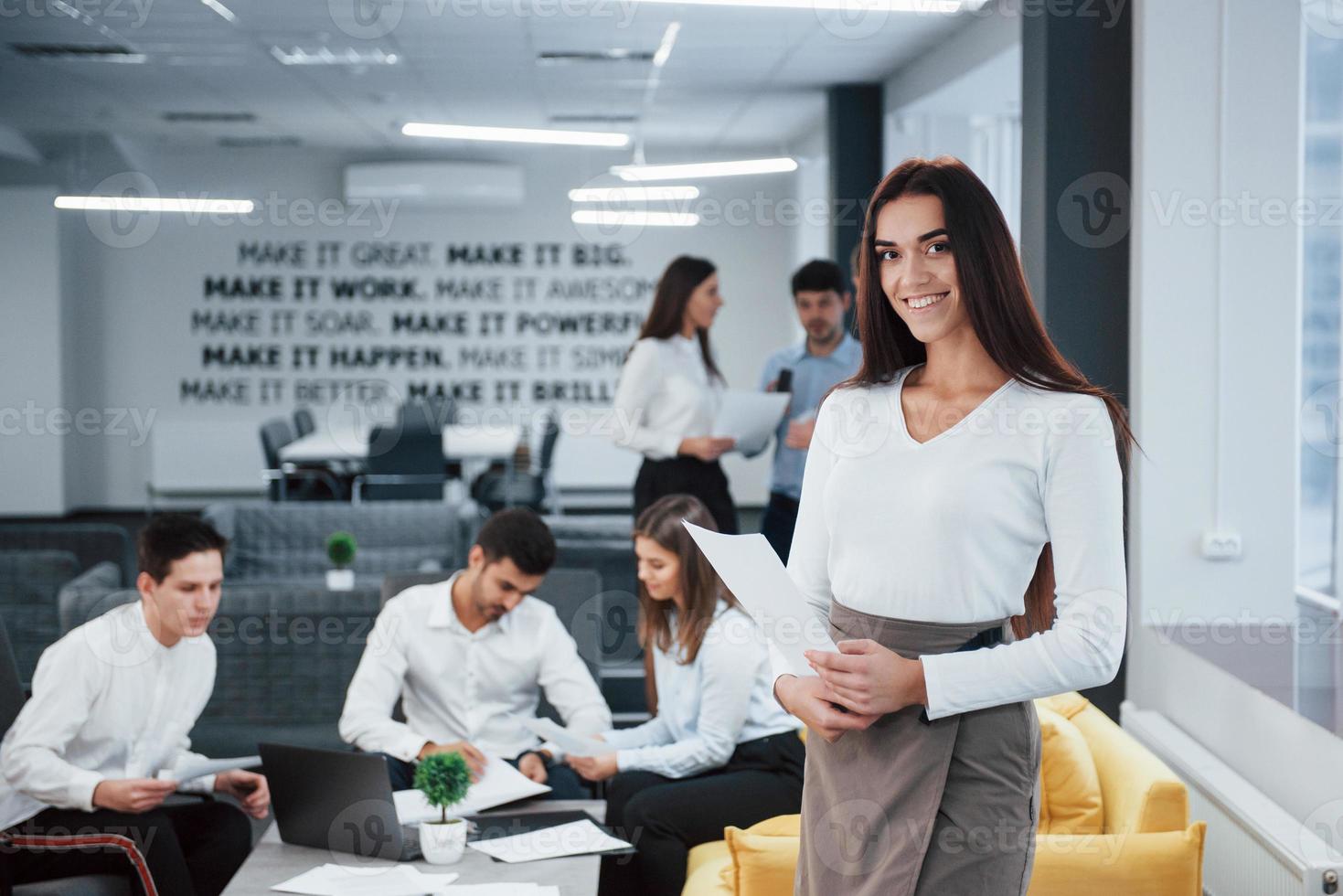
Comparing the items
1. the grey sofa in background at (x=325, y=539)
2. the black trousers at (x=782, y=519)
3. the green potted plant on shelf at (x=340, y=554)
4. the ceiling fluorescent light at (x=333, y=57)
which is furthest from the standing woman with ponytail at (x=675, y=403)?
the ceiling fluorescent light at (x=333, y=57)

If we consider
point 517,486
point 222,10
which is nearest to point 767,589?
point 222,10

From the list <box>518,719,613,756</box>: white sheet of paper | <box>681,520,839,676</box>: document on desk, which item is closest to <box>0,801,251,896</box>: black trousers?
<box>518,719,613,756</box>: white sheet of paper

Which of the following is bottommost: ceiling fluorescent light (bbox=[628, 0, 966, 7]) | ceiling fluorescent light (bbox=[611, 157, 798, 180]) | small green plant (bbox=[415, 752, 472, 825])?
small green plant (bbox=[415, 752, 472, 825])

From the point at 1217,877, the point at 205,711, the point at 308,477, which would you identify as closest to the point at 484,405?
the point at 308,477

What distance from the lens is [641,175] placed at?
9.32 m

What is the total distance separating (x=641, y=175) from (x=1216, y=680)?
272 inches

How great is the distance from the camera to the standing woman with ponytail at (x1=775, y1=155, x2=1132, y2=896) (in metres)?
1.32

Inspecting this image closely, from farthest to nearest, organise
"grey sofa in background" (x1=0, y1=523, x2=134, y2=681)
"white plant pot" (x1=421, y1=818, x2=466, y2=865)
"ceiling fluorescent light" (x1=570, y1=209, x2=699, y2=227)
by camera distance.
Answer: "ceiling fluorescent light" (x1=570, y1=209, x2=699, y2=227) → "grey sofa in background" (x1=0, y1=523, x2=134, y2=681) → "white plant pot" (x1=421, y1=818, x2=466, y2=865)

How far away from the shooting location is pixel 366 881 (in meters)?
2.26

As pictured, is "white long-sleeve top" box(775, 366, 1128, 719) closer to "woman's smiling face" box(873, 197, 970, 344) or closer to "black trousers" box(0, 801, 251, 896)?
"woman's smiling face" box(873, 197, 970, 344)

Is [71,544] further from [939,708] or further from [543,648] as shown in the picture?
[939,708]
